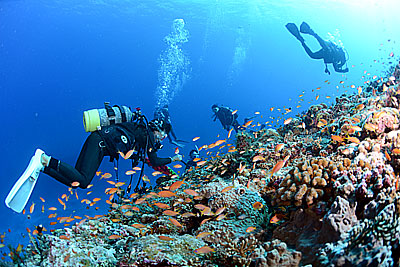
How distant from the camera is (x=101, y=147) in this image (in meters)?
6.24

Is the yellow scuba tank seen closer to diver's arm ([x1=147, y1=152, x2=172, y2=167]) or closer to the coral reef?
diver's arm ([x1=147, y1=152, x2=172, y2=167])

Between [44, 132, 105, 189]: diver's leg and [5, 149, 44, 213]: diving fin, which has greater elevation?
[44, 132, 105, 189]: diver's leg

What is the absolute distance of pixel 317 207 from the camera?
3.47 meters

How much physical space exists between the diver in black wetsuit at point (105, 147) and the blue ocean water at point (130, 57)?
17.6 metres

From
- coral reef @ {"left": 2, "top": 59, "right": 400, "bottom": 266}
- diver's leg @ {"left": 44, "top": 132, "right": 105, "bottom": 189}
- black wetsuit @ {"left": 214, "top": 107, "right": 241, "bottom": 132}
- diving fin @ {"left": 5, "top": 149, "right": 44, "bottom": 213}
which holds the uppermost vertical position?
black wetsuit @ {"left": 214, "top": 107, "right": 241, "bottom": 132}

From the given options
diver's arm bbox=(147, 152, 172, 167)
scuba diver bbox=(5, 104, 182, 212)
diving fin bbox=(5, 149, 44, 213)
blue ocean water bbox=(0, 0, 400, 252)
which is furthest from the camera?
blue ocean water bbox=(0, 0, 400, 252)

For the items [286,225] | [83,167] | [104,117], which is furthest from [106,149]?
[286,225]

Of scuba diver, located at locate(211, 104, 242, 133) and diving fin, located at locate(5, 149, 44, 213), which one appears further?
scuba diver, located at locate(211, 104, 242, 133)

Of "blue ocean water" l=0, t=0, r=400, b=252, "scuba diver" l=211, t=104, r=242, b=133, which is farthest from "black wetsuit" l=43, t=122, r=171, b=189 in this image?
"blue ocean water" l=0, t=0, r=400, b=252

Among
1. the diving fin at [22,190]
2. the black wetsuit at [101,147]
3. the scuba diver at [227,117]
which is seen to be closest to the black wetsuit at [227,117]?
the scuba diver at [227,117]

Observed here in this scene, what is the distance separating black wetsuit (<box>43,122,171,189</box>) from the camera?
5.95 m

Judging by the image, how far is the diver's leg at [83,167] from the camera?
Answer: 19.3 feet

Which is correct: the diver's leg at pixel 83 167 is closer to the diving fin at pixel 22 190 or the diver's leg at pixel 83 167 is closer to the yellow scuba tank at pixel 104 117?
the yellow scuba tank at pixel 104 117

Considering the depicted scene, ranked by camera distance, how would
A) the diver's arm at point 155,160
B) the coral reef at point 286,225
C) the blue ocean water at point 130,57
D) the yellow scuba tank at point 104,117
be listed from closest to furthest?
the coral reef at point 286,225 < the yellow scuba tank at point 104,117 < the diver's arm at point 155,160 < the blue ocean water at point 130,57
